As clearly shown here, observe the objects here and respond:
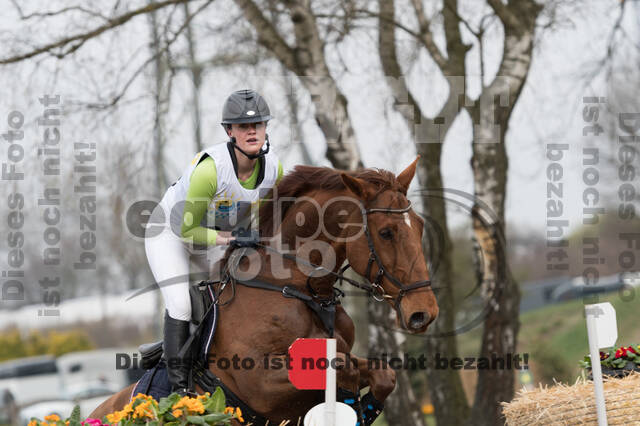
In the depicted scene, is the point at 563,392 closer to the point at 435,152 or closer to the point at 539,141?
the point at 435,152

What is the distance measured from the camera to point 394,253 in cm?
360

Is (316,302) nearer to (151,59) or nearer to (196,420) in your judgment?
(196,420)

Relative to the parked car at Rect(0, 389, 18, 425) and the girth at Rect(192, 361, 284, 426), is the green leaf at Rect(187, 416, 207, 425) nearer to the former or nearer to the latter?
the girth at Rect(192, 361, 284, 426)

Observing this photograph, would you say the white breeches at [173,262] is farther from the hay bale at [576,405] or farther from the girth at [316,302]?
the hay bale at [576,405]

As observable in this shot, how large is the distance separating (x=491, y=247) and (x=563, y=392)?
337 cm

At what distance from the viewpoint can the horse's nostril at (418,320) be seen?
3.46 meters

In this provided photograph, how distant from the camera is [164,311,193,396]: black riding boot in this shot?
388cm

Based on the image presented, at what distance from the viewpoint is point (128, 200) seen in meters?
7.90

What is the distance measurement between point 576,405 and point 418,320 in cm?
104

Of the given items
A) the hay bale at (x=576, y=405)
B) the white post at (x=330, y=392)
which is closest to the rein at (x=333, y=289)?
the white post at (x=330, y=392)

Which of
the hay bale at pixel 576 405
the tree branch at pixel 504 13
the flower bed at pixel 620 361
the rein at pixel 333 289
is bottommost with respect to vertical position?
the hay bale at pixel 576 405

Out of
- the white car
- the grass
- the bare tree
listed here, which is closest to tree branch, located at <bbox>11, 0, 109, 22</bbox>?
the bare tree

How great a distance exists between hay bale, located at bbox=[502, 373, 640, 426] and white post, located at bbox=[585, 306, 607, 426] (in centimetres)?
14

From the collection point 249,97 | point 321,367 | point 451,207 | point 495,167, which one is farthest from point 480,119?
point 321,367
